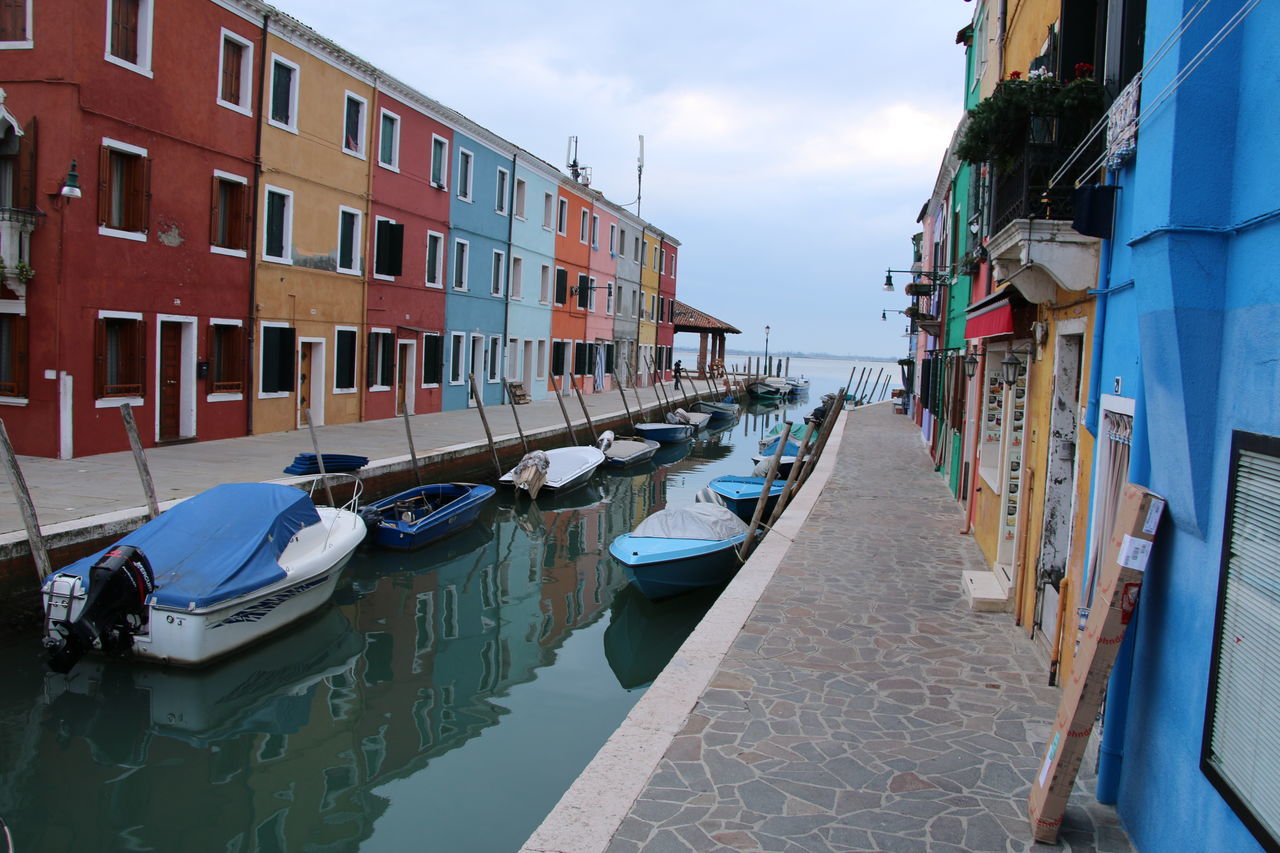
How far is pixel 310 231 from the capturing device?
Result: 19938 mm

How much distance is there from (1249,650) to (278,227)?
748 inches

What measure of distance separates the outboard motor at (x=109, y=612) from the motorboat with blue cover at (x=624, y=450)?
50.9 ft

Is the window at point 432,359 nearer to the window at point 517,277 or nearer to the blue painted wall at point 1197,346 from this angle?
the window at point 517,277

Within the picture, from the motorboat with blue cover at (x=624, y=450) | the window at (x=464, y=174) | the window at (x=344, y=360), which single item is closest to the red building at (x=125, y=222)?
the window at (x=344, y=360)

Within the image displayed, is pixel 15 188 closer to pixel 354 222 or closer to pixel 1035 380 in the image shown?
pixel 354 222

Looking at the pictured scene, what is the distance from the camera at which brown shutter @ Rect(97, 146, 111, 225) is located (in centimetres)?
1421

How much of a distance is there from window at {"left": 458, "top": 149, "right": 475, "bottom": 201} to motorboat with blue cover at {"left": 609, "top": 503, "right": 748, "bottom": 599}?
1825 cm

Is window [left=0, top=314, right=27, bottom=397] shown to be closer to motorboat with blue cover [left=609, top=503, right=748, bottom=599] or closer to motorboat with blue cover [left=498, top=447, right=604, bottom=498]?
motorboat with blue cover [left=498, top=447, right=604, bottom=498]

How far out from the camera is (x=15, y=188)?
45.1 ft

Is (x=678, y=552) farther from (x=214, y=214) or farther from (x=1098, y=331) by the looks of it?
(x=214, y=214)

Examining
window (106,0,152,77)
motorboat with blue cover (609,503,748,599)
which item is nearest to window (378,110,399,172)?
window (106,0,152,77)

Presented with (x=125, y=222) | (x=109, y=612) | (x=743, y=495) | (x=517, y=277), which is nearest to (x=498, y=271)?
(x=517, y=277)

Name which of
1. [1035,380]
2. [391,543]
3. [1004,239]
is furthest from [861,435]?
[1004,239]

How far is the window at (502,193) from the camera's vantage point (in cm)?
2955
